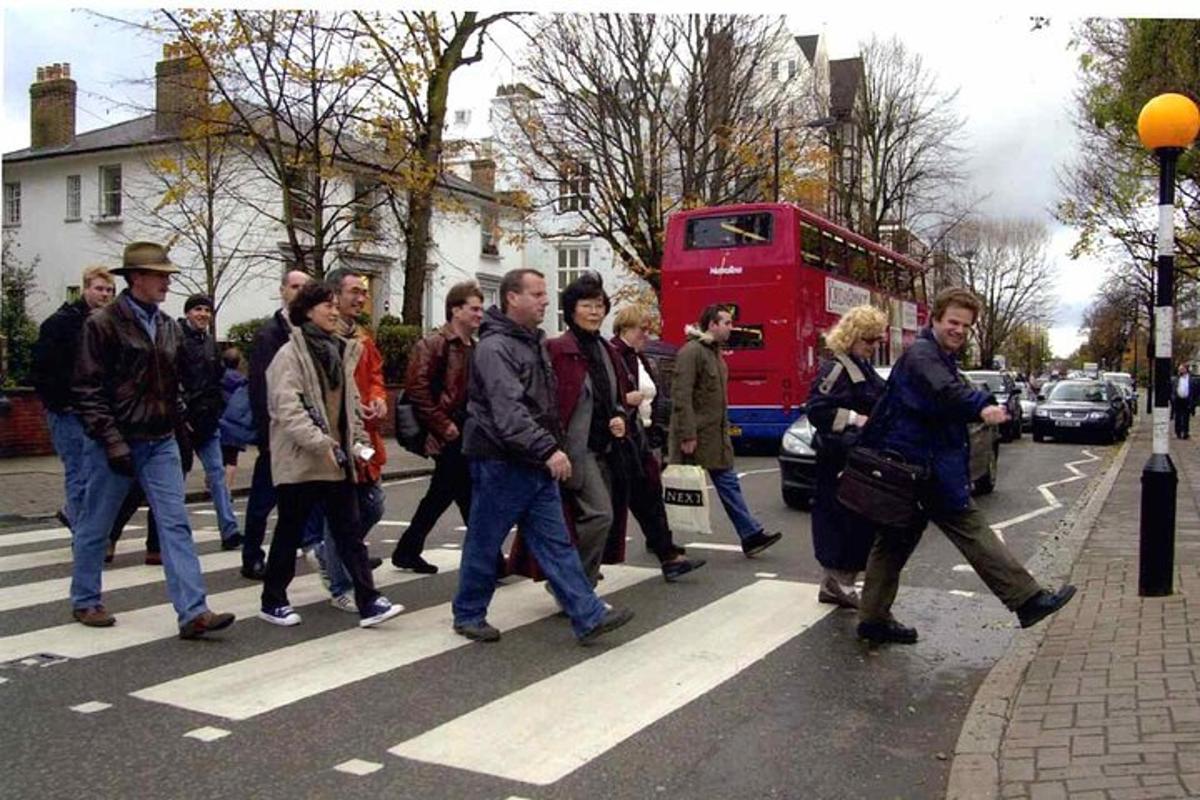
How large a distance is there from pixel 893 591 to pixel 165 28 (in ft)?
47.4

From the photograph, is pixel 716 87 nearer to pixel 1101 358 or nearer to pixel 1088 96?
pixel 1088 96

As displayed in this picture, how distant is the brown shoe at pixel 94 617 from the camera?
583cm

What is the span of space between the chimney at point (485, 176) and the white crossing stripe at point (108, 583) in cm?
2082

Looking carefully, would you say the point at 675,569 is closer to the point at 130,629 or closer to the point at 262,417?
the point at 262,417

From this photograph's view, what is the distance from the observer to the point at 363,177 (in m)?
18.5

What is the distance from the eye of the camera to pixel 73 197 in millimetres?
22484

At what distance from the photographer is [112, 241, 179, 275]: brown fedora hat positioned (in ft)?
18.3

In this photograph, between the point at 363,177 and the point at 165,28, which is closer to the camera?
the point at 165,28

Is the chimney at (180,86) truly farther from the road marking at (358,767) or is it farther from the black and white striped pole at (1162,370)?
the road marking at (358,767)

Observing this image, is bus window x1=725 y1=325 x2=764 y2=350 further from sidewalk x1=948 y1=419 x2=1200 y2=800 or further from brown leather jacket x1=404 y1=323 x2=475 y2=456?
brown leather jacket x1=404 y1=323 x2=475 y2=456

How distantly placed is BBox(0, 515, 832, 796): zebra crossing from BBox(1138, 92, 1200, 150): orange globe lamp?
11.5 ft

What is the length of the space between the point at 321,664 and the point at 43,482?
9328 millimetres

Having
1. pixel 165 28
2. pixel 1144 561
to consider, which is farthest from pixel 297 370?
pixel 165 28

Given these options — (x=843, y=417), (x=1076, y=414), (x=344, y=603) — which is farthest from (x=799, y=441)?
(x=1076, y=414)
